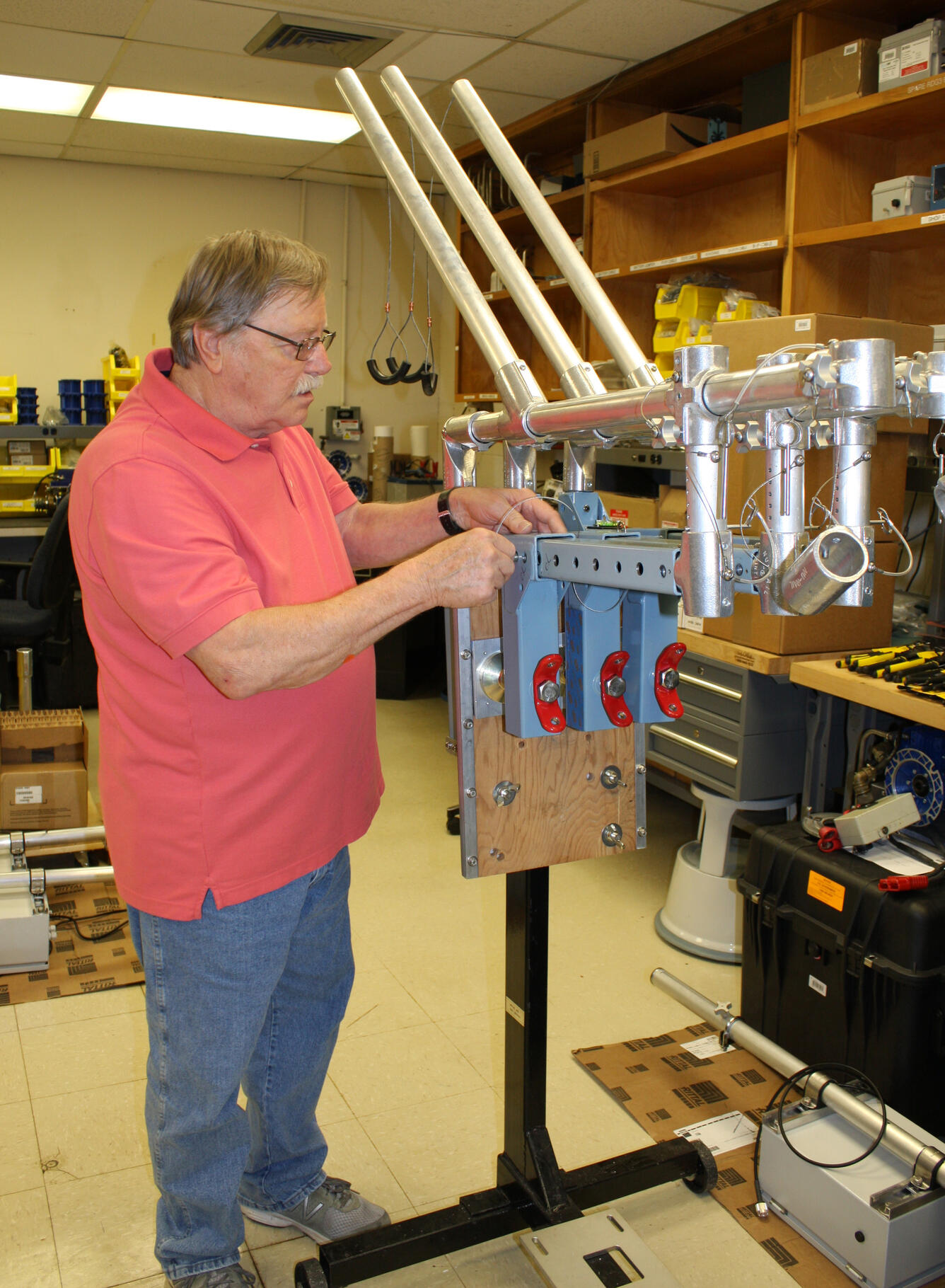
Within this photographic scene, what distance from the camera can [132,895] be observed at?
1391mm

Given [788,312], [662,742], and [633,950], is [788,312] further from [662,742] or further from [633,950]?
[633,950]

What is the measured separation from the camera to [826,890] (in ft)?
6.67

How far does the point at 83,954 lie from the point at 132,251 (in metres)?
3.97

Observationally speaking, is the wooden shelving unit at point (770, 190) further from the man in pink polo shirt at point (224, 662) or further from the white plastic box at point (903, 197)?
the man in pink polo shirt at point (224, 662)

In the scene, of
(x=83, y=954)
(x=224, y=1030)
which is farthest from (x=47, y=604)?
(x=224, y=1030)

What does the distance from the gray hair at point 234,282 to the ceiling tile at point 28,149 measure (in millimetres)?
4228

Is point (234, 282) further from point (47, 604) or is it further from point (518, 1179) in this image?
point (47, 604)

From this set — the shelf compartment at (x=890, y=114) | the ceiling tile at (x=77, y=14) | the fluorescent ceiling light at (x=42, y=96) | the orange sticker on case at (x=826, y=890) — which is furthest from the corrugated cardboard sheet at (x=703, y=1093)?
the fluorescent ceiling light at (x=42, y=96)

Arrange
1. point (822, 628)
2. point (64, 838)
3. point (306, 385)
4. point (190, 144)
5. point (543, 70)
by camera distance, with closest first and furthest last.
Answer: point (306, 385) → point (822, 628) → point (64, 838) → point (543, 70) → point (190, 144)

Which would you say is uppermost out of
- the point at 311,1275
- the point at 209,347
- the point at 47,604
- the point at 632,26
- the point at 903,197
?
the point at 632,26

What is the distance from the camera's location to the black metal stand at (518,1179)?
1.53m

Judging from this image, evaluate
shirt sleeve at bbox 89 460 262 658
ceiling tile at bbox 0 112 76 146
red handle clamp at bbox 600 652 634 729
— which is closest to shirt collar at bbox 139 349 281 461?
shirt sleeve at bbox 89 460 262 658

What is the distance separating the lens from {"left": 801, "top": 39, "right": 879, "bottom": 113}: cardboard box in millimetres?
2654

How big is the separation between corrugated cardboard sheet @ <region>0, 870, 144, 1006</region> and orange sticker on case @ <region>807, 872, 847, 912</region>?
4.64ft
